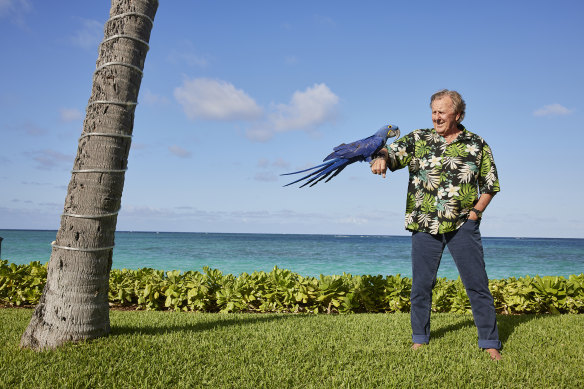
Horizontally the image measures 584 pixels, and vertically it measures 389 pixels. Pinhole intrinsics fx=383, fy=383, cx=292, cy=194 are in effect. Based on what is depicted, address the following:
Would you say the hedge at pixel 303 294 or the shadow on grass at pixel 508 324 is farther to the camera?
the hedge at pixel 303 294

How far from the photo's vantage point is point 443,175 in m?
3.67

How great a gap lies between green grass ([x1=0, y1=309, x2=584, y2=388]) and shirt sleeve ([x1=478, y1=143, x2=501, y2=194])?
1.54 metres

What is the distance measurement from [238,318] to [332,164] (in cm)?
253

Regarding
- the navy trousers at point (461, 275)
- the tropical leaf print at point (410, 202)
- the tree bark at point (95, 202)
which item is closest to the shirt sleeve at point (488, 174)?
the navy trousers at point (461, 275)

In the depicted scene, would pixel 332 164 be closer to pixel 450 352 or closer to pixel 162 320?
pixel 450 352

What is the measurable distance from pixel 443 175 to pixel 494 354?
1717 millimetres

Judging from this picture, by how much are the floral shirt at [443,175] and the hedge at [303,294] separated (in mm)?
2561

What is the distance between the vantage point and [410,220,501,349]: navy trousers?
360 centimetres

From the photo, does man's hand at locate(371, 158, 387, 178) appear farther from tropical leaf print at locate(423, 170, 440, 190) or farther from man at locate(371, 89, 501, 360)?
tropical leaf print at locate(423, 170, 440, 190)

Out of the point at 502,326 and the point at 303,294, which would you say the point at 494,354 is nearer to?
the point at 502,326

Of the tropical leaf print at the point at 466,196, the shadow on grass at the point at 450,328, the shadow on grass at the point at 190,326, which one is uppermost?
the tropical leaf print at the point at 466,196

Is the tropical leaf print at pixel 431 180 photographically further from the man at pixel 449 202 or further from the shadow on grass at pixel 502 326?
the shadow on grass at pixel 502 326

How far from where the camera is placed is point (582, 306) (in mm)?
6219

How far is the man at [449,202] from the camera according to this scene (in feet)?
11.8
